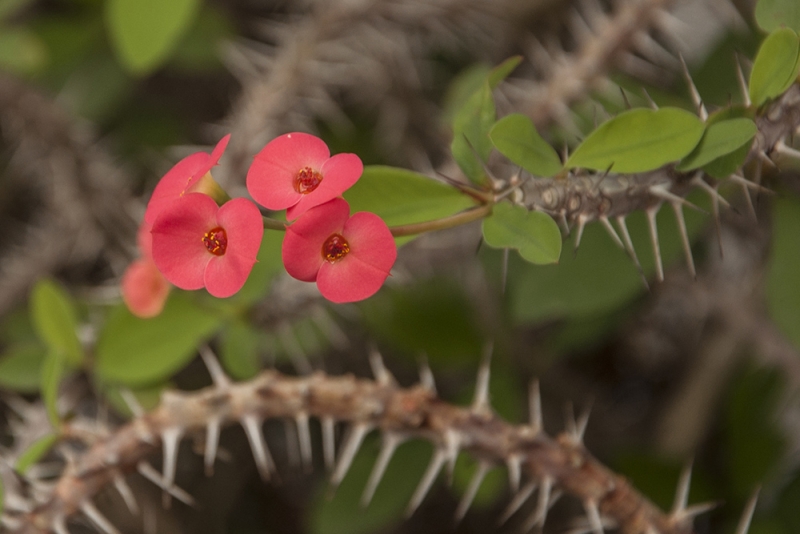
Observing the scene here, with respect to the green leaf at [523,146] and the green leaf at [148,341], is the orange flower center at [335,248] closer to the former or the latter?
the green leaf at [523,146]

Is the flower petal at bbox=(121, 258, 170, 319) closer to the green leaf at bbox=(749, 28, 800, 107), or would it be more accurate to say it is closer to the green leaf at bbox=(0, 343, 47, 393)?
the green leaf at bbox=(0, 343, 47, 393)

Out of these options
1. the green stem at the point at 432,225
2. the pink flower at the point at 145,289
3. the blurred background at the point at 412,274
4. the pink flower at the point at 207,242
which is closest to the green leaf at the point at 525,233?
the green stem at the point at 432,225

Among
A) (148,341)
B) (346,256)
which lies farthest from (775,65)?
(148,341)

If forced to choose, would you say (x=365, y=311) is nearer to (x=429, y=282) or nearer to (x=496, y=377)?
(x=429, y=282)

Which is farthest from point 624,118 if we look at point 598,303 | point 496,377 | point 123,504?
point 123,504

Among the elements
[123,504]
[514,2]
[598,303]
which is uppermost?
[514,2]

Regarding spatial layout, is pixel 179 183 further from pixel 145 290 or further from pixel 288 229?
pixel 145 290

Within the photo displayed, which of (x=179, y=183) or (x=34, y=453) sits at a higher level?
(x=179, y=183)

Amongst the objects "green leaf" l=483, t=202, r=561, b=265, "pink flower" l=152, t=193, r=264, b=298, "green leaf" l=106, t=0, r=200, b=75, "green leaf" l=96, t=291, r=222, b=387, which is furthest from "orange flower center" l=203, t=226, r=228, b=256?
"green leaf" l=106, t=0, r=200, b=75
